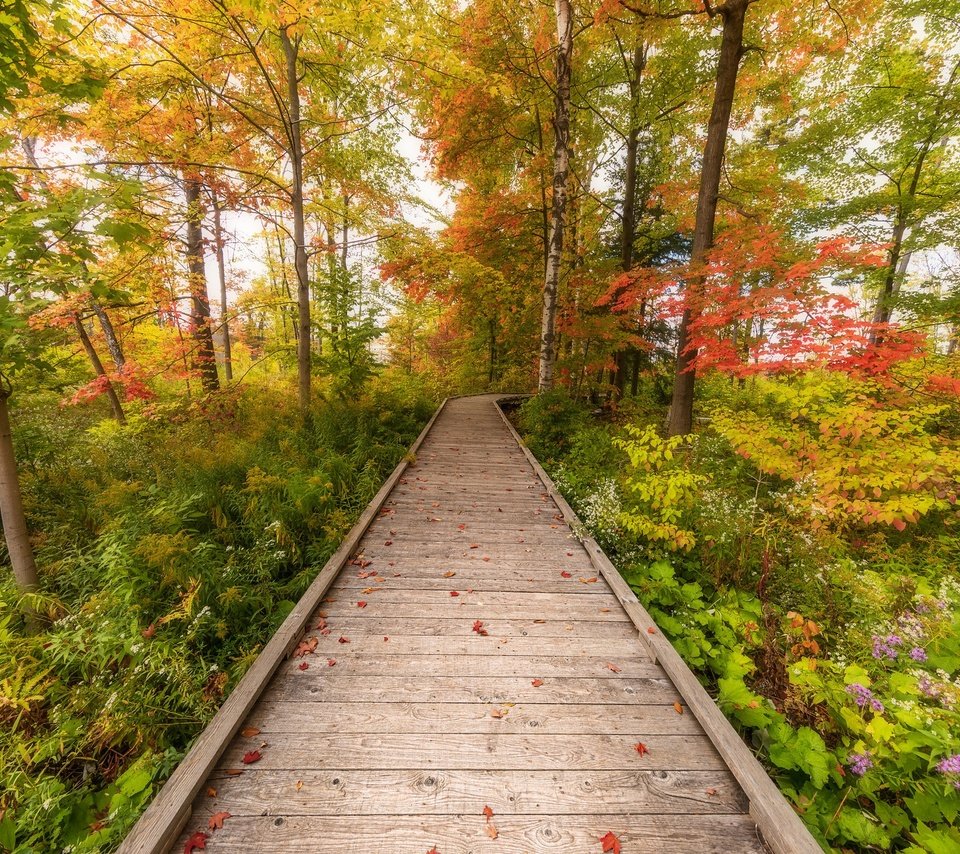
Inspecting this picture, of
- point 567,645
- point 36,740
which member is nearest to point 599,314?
point 567,645

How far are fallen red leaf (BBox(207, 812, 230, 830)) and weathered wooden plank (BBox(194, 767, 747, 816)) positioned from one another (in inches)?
1.2

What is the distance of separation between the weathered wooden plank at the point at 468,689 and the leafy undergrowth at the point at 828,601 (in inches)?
26.0

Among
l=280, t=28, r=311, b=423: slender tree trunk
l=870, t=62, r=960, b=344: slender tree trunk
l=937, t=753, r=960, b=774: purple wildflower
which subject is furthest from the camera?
l=870, t=62, r=960, b=344: slender tree trunk

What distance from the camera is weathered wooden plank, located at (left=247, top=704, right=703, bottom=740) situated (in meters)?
2.25

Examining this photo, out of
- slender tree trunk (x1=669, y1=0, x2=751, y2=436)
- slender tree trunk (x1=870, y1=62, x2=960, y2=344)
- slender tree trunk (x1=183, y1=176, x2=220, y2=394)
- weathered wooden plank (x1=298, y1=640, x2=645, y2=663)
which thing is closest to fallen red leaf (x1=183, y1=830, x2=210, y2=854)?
weathered wooden plank (x1=298, y1=640, x2=645, y2=663)

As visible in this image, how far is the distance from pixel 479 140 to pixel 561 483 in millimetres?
9814

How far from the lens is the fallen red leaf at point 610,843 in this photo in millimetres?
1709

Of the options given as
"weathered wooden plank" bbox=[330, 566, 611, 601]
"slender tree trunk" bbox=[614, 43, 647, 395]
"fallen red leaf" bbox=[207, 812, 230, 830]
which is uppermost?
"slender tree trunk" bbox=[614, 43, 647, 395]

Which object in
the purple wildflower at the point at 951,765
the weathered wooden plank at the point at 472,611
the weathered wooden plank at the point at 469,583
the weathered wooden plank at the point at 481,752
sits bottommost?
the weathered wooden plank at the point at 481,752

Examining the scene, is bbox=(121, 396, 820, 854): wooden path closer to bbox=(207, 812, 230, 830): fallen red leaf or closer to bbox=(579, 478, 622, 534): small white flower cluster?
bbox=(207, 812, 230, 830): fallen red leaf

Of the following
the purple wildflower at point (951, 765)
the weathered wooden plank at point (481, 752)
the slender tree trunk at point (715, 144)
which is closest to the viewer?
the purple wildflower at point (951, 765)

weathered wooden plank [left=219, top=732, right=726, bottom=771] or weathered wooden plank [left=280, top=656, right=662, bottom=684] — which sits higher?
weathered wooden plank [left=280, top=656, right=662, bottom=684]

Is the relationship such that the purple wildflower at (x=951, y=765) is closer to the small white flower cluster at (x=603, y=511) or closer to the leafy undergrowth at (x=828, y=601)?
the leafy undergrowth at (x=828, y=601)

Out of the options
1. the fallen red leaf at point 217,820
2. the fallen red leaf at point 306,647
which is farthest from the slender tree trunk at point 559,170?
the fallen red leaf at point 217,820
